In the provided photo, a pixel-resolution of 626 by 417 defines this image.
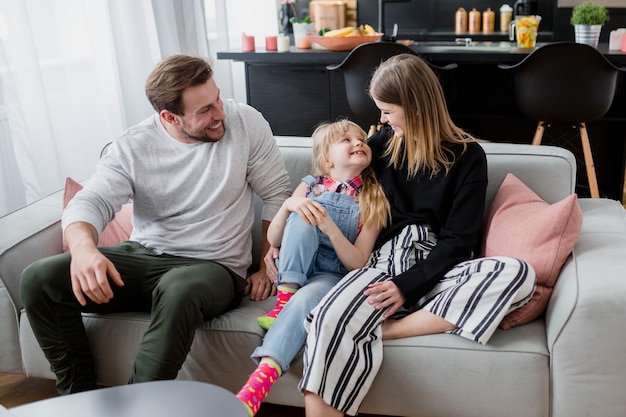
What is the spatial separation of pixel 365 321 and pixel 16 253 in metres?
0.95

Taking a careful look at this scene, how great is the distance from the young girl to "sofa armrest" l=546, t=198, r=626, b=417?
52 centimetres

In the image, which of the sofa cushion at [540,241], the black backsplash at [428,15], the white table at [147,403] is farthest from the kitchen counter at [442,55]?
the white table at [147,403]

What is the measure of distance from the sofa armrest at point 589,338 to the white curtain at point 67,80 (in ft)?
6.78

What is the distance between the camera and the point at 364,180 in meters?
1.94

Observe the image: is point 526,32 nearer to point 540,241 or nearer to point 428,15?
point 428,15

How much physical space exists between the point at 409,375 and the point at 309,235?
0.44 meters

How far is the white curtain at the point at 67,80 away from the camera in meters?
2.65

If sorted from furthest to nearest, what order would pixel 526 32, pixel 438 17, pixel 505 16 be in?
pixel 438 17
pixel 505 16
pixel 526 32

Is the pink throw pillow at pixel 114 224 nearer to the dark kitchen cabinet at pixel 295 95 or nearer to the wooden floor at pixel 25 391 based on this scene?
the wooden floor at pixel 25 391

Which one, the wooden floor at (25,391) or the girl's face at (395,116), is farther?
the wooden floor at (25,391)

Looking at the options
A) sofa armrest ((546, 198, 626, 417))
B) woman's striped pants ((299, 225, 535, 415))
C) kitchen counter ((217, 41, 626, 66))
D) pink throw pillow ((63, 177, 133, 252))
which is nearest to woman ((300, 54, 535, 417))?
woman's striped pants ((299, 225, 535, 415))

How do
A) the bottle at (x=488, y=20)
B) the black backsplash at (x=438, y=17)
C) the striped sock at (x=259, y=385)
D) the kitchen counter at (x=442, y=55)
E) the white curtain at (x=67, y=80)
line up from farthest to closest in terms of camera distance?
the bottle at (x=488, y=20) → the black backsplash at (x=438, y=17) → the kitchen counter at (x=442, y=55) → the white curtain at (x=67, y=80) → the striped sock at (x=259, y=385)

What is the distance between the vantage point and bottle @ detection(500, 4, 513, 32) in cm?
476

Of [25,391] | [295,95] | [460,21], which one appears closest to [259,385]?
[25,391]
